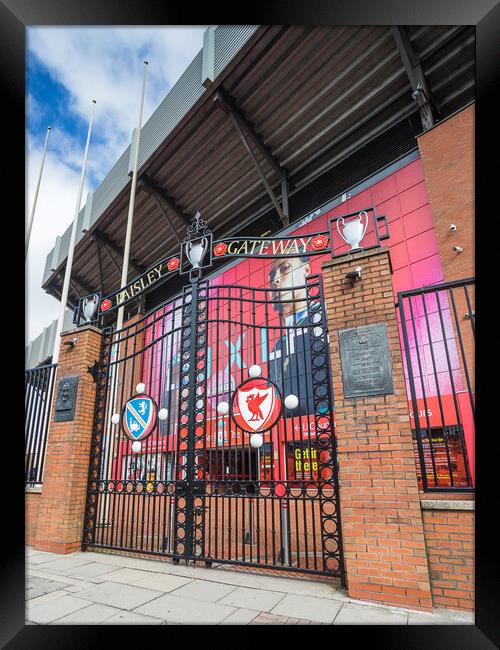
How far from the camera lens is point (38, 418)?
735 cm

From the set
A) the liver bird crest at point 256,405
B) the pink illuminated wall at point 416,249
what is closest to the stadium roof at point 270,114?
the pink illuminated wall at point 416,249

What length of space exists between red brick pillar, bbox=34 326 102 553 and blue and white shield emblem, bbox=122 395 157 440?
2.90 feet

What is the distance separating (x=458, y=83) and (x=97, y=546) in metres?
13.4

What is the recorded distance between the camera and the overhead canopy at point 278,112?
10125 mm

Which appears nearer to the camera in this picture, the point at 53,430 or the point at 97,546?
the point at 97,546

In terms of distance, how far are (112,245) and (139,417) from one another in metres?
14.7

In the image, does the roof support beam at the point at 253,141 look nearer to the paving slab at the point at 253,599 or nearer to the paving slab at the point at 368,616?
the paving slab at the point at 253,599

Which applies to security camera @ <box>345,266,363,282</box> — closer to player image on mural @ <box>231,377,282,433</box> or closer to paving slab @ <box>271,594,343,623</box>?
player image on mural @ <box>231,377,282,433</box>

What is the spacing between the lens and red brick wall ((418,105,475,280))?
8.97m

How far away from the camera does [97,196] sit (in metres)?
18.5
